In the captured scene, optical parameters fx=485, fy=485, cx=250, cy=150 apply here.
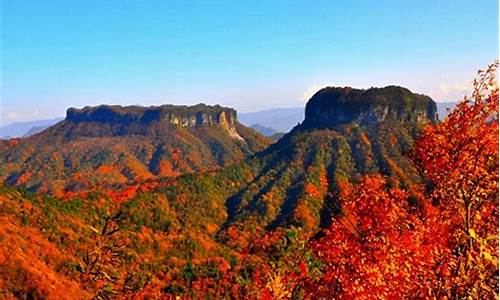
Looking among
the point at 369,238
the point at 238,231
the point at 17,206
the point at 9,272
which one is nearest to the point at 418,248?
the point at 369,238

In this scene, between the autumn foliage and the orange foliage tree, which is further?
the orange foliage tree

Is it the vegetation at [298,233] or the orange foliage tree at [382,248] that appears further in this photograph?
the orange foliage tree at [382,248]

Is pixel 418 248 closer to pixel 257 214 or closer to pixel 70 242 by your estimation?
pixel 70 242

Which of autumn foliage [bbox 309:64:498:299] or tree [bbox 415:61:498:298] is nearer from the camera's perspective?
autumn foliage [bbox 309:64:498:299]

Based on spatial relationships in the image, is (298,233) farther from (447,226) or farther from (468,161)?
(468,161)

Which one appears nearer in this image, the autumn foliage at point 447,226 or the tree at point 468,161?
the autumn foliage at point 447,226

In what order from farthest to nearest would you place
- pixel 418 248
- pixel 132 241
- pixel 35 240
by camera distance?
pixel 132 241 < pixel 35 240 < pixel 418 248

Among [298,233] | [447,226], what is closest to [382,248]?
[447,226]

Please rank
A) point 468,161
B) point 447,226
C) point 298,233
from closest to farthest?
point 468,161 → point 447,226 → point 298,233

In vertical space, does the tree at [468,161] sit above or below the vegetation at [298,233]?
above

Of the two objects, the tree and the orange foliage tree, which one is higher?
the tree

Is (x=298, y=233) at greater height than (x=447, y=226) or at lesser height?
lesser
